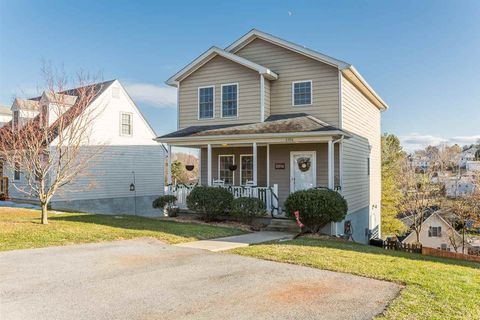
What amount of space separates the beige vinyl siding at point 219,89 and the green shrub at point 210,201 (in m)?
3.83

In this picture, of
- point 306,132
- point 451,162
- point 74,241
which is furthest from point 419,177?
point 74,241

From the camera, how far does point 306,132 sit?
13.2m

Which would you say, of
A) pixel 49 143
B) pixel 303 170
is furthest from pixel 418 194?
pixel 49 143

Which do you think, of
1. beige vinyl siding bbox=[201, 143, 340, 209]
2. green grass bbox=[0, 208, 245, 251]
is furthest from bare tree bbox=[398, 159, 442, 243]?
green grass bbox=[0, 208, 245, 251]

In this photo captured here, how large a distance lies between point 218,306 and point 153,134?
2125 centimetres

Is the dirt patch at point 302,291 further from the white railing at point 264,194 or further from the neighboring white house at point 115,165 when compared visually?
the neighboring white house at point 115,165

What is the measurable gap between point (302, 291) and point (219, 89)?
12671 mm

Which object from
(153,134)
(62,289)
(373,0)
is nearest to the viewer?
(62,289)

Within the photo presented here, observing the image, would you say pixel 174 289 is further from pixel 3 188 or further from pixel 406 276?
pixel 3 188

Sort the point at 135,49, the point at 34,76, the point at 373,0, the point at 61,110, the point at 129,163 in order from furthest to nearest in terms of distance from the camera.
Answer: the point at 129,163
the point at 135,49
the point at 373,0
the point at 34,76
the point at 61,110

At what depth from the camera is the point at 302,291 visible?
18.2ft

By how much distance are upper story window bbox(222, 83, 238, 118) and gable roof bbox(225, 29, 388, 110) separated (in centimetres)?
200

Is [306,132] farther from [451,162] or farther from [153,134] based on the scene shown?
[451,162]

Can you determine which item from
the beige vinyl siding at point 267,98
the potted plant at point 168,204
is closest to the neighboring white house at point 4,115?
the potted plant at point 168,204
